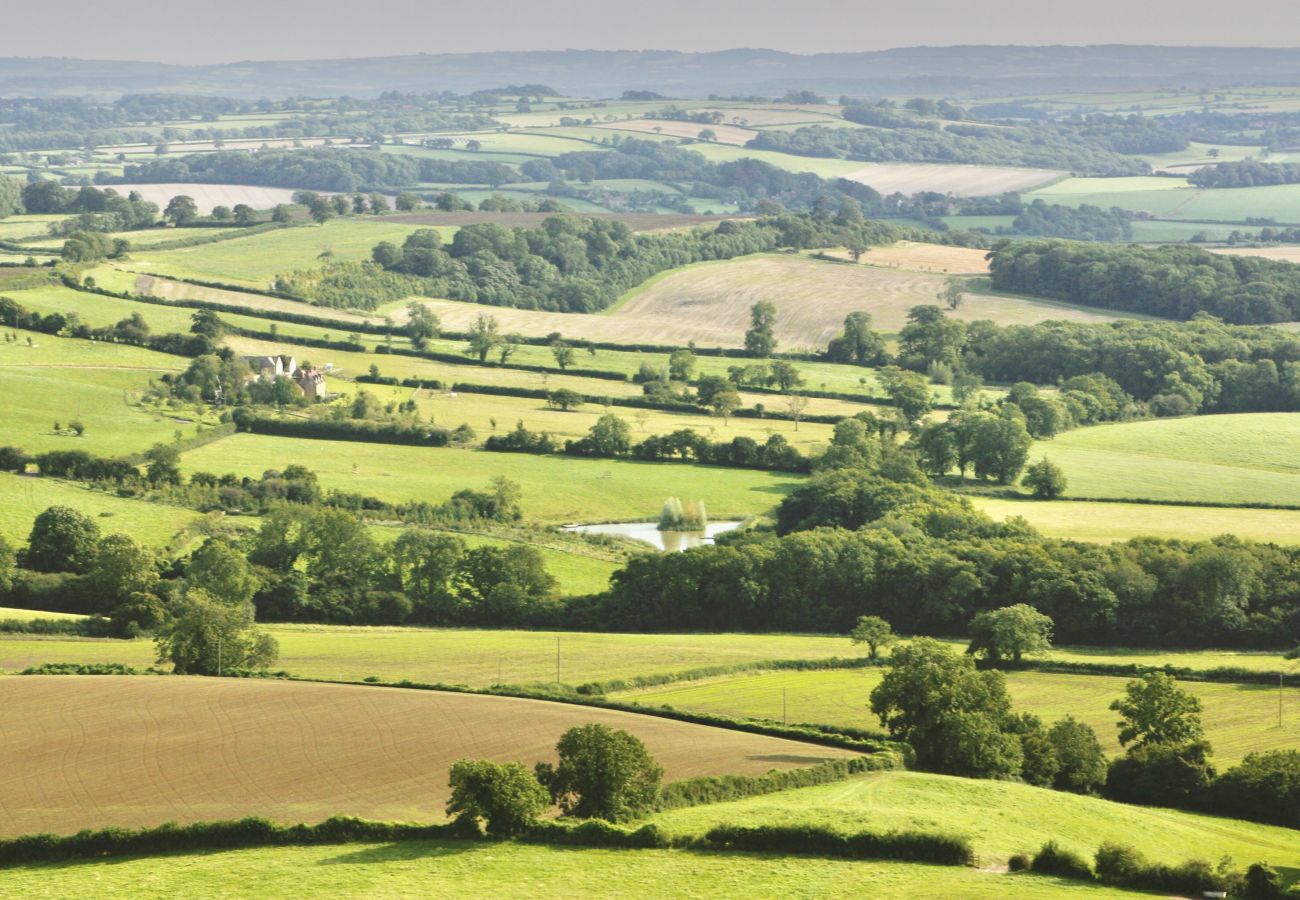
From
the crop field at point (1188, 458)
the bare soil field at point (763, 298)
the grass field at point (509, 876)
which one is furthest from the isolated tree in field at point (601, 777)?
the bare soil field at point (763, 298)

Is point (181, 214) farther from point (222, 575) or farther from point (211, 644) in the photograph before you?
point (211, 644)

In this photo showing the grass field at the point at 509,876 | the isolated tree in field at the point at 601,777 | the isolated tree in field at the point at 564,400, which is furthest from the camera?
the isolated tree in field at the point at 564,400

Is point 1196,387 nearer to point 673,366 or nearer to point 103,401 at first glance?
point 673,366

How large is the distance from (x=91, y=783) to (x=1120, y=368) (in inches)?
3909

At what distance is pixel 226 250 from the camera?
168750 millimetres

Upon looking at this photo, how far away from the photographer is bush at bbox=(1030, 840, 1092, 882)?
140ft

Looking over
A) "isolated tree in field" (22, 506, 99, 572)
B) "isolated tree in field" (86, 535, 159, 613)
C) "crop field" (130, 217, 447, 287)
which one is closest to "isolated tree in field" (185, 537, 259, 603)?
"isolated tree in field" (86, 535, 159, 613)

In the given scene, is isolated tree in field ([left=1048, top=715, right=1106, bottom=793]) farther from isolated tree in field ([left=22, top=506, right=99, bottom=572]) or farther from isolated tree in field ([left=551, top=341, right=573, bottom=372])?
isolated tree in field ([left=551, top=341, right=573, bottom=372])

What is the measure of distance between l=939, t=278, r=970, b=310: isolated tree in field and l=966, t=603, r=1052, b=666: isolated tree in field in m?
93.3

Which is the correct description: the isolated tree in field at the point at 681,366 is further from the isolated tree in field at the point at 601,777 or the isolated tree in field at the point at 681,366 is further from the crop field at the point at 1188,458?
the isolated tree in field at the point at 601,777

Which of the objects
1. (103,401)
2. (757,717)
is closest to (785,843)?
(757,717)

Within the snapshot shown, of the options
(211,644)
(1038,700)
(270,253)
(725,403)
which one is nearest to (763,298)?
(270,253)

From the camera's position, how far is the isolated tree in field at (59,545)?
7875 cm

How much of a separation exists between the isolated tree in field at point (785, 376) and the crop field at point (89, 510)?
4886 centimetres
